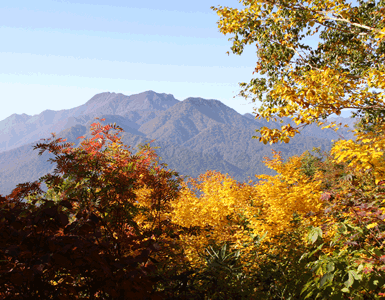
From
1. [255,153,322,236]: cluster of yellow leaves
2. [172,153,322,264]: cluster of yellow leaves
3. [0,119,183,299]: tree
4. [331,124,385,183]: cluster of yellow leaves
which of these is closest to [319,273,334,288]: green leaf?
[0,119,183,299]: tree

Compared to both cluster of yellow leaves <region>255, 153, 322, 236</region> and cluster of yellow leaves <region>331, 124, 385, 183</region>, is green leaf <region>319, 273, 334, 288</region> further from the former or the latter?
cluster of yellow leaves <region>255, 153, 322, 236</region>

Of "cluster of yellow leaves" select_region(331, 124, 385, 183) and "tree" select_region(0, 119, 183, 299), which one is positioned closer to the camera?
"tree" select_region(0, 119, 183, 299)

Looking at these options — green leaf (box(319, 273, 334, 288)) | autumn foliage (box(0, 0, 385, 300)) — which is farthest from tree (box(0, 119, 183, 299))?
green leaf (box(319, 273, 334, 288))

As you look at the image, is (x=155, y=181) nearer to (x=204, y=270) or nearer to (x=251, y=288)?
(x=204, y=270)

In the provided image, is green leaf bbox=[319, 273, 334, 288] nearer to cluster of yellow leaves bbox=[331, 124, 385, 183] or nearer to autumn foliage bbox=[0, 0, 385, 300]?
autumn foliage bbox=[0, 0, 385, 300]

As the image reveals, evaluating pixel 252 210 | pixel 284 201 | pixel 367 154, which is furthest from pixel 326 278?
pixel 284 201

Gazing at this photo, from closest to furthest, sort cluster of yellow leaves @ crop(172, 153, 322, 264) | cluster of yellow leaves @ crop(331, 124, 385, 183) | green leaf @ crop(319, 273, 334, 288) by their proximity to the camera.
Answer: green leaf @ crop(319, 273, 334, 288)
cluster of yellow leaves @ crop(331, 124, 385, 183)
cluster of yellow leaves @ crop(172, 153, 322, 264)

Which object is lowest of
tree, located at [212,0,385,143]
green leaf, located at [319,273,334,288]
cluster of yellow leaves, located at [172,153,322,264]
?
cluster of yellow leaves, located at [172,153,322,264]

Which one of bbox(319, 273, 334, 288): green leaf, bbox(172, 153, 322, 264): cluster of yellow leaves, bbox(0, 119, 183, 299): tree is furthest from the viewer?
bbox(172, 153, 322, 264): cluster of yellow leaves

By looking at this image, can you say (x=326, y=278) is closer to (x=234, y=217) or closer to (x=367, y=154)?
(x=367, y=154)

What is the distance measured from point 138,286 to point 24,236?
79cm

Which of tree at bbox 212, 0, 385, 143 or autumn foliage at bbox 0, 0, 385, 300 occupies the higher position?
tree at bbox 212, 0, 385, 143

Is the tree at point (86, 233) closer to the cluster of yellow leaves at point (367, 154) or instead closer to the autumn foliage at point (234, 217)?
the autumn foliage at point (234, 217)

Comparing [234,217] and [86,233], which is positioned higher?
[86,233]
